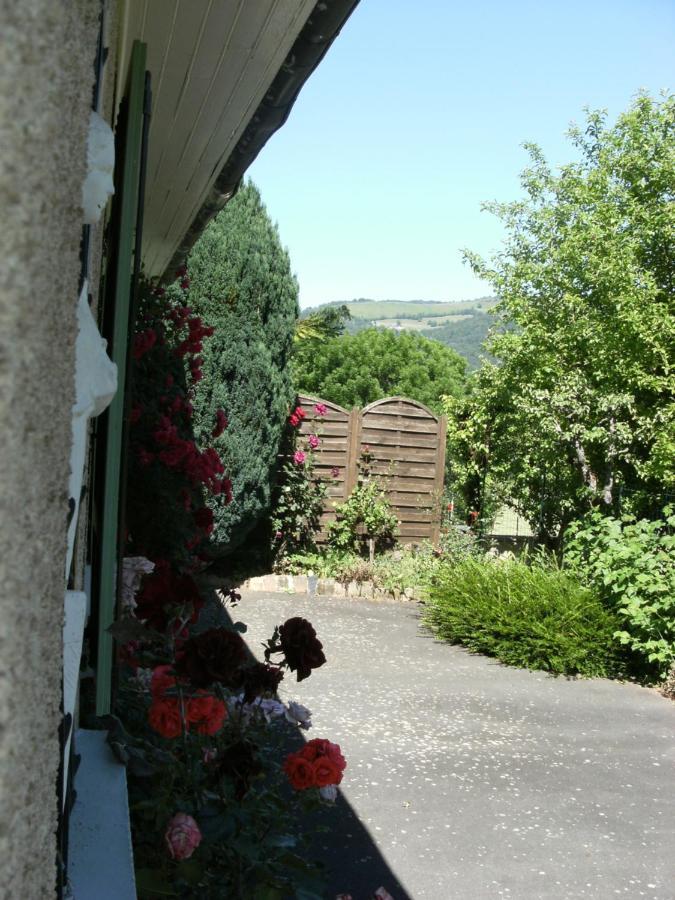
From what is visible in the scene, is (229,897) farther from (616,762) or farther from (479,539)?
(479,539)

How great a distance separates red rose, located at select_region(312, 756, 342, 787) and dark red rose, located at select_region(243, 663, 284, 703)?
19 cm

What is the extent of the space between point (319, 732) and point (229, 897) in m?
3.46

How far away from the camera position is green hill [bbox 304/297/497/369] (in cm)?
10375

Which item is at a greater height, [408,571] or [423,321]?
[423,321]

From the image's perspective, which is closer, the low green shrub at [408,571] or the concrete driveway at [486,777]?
the concrete driveway at [486,777]

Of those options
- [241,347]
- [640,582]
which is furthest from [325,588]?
[640,582]

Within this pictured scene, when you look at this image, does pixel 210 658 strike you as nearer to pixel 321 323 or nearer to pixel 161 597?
pixel 161 597

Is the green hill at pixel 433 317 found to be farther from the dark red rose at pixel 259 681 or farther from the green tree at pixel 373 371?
the dark red rose at pixel 259 681

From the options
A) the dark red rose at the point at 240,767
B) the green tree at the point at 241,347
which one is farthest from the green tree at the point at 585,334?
the dark red rose at the point at 240,767

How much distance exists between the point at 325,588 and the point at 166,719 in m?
7.90

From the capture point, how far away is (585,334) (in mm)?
9625

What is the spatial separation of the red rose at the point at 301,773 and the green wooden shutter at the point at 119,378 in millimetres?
448

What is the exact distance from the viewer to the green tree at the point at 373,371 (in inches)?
1040

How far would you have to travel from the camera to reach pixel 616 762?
5.36 metres
